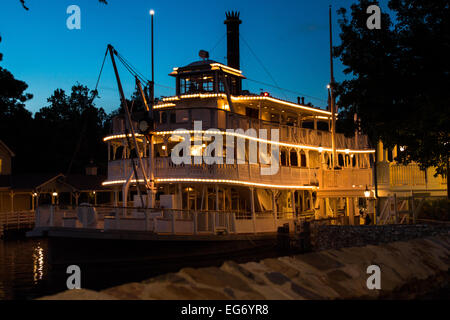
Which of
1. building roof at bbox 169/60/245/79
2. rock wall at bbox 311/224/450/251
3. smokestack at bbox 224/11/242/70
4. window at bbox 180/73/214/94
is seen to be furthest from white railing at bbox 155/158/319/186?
smokestack at bbox 224/11/242/70

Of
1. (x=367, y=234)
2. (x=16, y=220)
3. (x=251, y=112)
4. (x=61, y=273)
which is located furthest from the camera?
(x=16, y=220)

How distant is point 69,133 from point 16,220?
78.6 ft

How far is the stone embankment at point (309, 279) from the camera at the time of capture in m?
5.34

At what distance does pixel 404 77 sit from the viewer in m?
15.2

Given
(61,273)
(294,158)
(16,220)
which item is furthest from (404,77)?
(16,220)

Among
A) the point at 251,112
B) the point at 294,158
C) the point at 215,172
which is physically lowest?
the point at 215,172

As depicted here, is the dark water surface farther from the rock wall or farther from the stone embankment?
the stone embankment

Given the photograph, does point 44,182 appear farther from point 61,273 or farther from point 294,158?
point 61,273

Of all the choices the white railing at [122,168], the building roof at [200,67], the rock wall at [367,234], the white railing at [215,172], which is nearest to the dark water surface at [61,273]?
the rock wall at [367,234]

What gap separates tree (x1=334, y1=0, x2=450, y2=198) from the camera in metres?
14.5

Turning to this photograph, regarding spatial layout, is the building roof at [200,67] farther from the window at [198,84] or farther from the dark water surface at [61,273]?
the dark water surface at [61,273]

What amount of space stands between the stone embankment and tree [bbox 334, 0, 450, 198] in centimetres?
665

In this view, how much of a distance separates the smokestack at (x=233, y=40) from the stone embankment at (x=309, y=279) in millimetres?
26351
